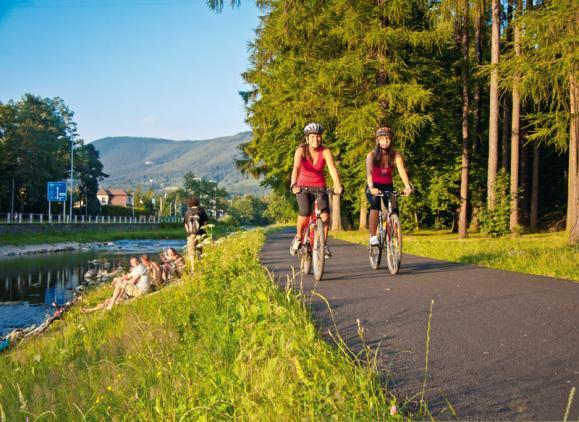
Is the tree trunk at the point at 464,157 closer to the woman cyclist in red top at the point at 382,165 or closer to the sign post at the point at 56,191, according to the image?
the woman cyclist in red top at the point at 382,165

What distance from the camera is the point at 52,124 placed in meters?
78.1

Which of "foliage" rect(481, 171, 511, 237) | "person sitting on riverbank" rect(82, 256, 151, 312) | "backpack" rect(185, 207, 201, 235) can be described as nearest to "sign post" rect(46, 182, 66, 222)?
"foliage" rect(481, 171, 511, 237)

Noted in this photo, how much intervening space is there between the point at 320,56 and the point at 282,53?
362 cm

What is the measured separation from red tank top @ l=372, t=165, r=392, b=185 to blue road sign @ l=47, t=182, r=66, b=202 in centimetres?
5852

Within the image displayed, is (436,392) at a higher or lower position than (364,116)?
lower

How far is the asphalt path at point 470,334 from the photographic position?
3072 mm

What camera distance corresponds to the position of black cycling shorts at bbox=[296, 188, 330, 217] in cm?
801

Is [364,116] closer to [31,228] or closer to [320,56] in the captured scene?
[320,56]

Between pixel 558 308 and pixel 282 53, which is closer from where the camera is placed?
pixel 558 308

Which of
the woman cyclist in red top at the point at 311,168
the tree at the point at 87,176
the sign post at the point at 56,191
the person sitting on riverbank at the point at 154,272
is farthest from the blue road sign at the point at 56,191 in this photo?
the woman cyclist in red top at the point at 311,168

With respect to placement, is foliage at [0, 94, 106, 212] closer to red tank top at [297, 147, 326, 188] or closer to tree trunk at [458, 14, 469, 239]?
tree trunk at [458, 14, 469, 239]

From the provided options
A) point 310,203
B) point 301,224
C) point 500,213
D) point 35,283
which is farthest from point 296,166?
point 35,283

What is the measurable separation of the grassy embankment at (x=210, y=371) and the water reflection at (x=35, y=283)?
6.39m

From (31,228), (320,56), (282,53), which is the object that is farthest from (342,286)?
(31,228)
